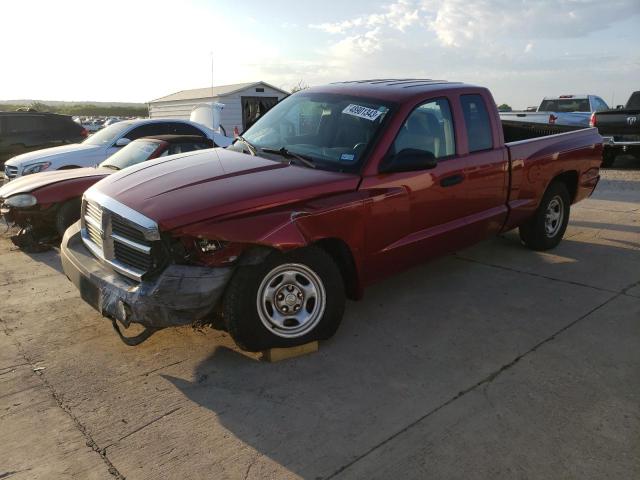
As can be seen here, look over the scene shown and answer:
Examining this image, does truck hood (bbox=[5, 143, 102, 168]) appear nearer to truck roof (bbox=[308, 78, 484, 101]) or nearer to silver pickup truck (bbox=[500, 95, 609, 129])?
truck roof (bbox=[308, 78, 484, 101])

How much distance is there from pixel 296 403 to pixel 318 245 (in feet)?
3.78

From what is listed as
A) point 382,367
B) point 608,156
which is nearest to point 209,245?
point 382,367

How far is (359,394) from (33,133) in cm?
1332

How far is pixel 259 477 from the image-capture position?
2.54 meters

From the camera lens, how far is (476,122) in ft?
16.2

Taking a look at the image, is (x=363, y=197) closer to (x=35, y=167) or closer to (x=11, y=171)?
(x=35, y=167)

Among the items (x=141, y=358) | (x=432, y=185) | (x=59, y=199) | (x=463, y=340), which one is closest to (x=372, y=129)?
(x=432, y=185)

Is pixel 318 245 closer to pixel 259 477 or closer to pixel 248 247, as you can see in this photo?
pixel 248 247

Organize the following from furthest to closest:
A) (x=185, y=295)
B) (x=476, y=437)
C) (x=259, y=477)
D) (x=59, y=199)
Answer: (x=59, y=199) < (x=185, y=295) < (x=476, y=437) < (x=259, y=477)

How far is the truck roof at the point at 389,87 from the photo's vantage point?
4.37 m

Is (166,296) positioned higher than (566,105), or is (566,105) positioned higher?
(566,105)

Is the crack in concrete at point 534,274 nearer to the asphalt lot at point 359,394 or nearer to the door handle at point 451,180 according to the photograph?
the asphalt lot at point 359,394

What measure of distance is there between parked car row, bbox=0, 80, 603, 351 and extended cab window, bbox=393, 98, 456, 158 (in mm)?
15

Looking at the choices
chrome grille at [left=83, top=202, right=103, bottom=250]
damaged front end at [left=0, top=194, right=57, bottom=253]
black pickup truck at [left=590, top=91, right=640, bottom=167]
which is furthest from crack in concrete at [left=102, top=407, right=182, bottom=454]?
black pickup truck at [left=590, top=91, right=640, bottom=167]
